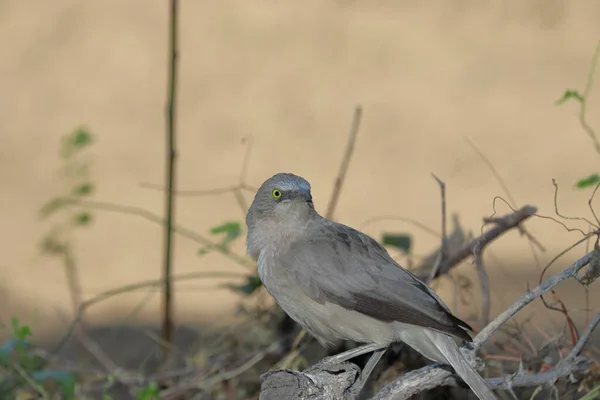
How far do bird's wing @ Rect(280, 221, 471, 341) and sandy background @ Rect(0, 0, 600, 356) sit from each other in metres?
2.46

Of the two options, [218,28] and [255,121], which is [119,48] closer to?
[218,28]

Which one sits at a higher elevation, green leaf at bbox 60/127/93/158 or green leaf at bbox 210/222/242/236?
green leaf at bbox 60/127/93/158

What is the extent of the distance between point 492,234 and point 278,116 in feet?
15.1

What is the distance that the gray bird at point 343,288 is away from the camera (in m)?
3.71

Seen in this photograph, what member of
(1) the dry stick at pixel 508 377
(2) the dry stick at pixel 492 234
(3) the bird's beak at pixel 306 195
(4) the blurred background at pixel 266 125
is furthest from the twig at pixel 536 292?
(4) the blurred background at pixel 266 125

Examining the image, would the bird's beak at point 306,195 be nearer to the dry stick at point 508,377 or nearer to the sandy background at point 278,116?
the dry stick at point 508,377

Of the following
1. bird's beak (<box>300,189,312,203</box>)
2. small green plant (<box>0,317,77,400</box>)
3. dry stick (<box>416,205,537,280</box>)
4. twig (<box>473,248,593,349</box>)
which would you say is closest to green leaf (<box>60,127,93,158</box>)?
small green plant (<box>0,317,77,400</box>)

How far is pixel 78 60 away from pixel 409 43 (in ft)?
10.3

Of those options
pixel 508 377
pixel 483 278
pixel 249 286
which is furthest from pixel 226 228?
pixel 508 377

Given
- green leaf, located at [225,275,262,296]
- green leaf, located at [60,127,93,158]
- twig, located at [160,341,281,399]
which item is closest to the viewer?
twig, located at [160,341,281,399]

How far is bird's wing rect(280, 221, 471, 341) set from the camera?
3721 mm

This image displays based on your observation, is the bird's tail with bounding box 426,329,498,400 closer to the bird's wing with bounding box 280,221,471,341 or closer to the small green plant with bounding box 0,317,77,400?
the bird's wing with bounding box 280,221,471,341

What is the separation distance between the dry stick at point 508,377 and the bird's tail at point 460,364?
0.11m

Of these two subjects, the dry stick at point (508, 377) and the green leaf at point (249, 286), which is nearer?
the dry stick at point (508, 377)
